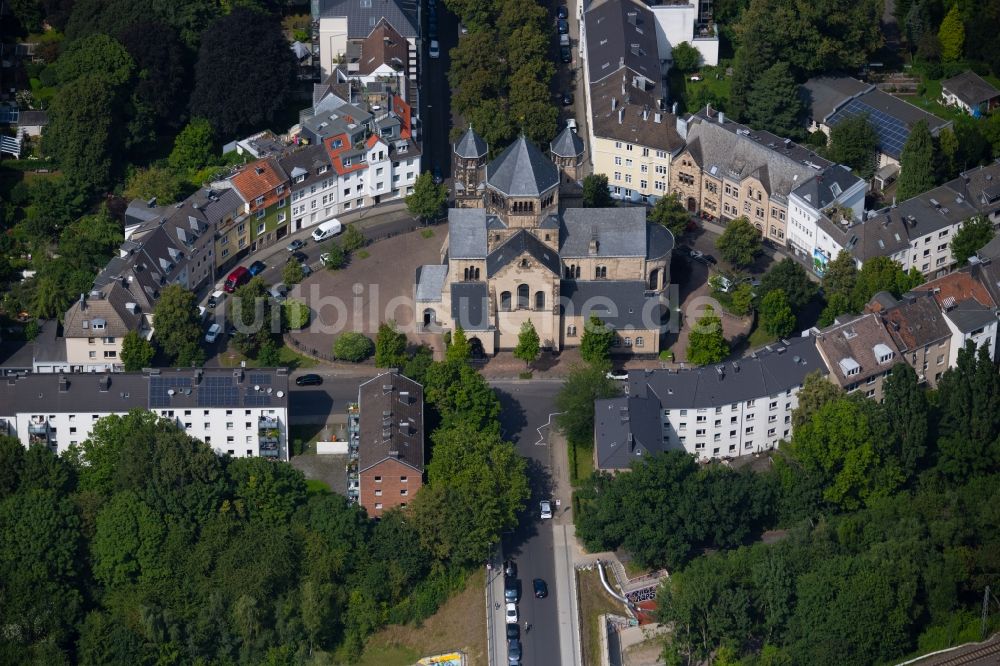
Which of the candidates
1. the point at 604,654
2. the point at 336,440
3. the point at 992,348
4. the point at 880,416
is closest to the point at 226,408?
the point at 336,440

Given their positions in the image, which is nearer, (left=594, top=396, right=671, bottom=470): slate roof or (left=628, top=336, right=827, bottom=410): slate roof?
(left=594, top=396, right=671, bottom=470): slate roof

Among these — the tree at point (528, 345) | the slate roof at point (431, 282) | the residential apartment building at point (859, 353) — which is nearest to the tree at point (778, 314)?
the residential apartment building at point (859, 353)

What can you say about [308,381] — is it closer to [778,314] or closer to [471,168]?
[471,168]

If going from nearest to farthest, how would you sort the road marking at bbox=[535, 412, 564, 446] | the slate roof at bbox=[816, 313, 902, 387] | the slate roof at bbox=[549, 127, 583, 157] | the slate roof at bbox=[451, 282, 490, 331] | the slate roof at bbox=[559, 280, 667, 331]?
the slate roof at bbox=[816, 313, 902, 387] → the road marking at bbox=[535, 412, 564, 446] → the slate roof at bbox=[451, 282, 490, 331] → the slate roof at bbox=[559, 280, 667, 331] → the slate roof at bbox=[549, 127, 583, 157]

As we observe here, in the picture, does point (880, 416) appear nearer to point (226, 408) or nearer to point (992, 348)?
point (992, 348)

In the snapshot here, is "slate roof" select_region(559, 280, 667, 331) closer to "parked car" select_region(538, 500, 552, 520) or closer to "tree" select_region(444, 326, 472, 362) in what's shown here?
"tree" select_region(444, 326, 472, 362)

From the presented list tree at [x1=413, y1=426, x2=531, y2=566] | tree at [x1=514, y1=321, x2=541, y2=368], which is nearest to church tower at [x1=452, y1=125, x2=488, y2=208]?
tree at [x1=514, y1=321, x2=541, y2=368]
